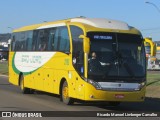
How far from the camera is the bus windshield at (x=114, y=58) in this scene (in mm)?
16359

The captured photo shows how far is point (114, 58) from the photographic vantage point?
1648cm

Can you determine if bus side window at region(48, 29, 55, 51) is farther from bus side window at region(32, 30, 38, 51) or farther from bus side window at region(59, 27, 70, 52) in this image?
bus side window at region(32, 30, 38, 51)

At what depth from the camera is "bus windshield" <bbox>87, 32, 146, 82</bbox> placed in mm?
16359

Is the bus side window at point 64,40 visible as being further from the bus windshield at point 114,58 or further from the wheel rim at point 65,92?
the bus windshield at point 114,58

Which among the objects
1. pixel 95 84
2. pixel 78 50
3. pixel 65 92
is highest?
pixel 78 50

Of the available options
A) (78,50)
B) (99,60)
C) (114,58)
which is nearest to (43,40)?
(78,50)

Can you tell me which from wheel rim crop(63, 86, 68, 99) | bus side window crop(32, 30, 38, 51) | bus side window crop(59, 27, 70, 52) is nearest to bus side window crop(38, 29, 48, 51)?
bus side window crop(32, 30, 38, 51)

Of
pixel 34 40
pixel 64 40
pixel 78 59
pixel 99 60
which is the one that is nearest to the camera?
pixel 99 60

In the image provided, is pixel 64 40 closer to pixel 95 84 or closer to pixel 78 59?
pixel 78 59

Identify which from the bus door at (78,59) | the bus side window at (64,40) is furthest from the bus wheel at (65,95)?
the bus side window at (64,40)

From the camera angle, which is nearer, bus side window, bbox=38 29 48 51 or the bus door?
the bus door

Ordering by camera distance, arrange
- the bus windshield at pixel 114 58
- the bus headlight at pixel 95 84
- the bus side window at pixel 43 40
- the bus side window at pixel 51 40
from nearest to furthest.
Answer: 1. the bus headlight at pixel 95 84
2. the bus windshield at pixel 114 58
3. the bus side window at pixel 51 40
4. the bus side window at pixel 43 40

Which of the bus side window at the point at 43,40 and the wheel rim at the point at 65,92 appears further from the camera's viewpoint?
the bus side window at the point at 43,40

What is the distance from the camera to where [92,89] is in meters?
16.2
